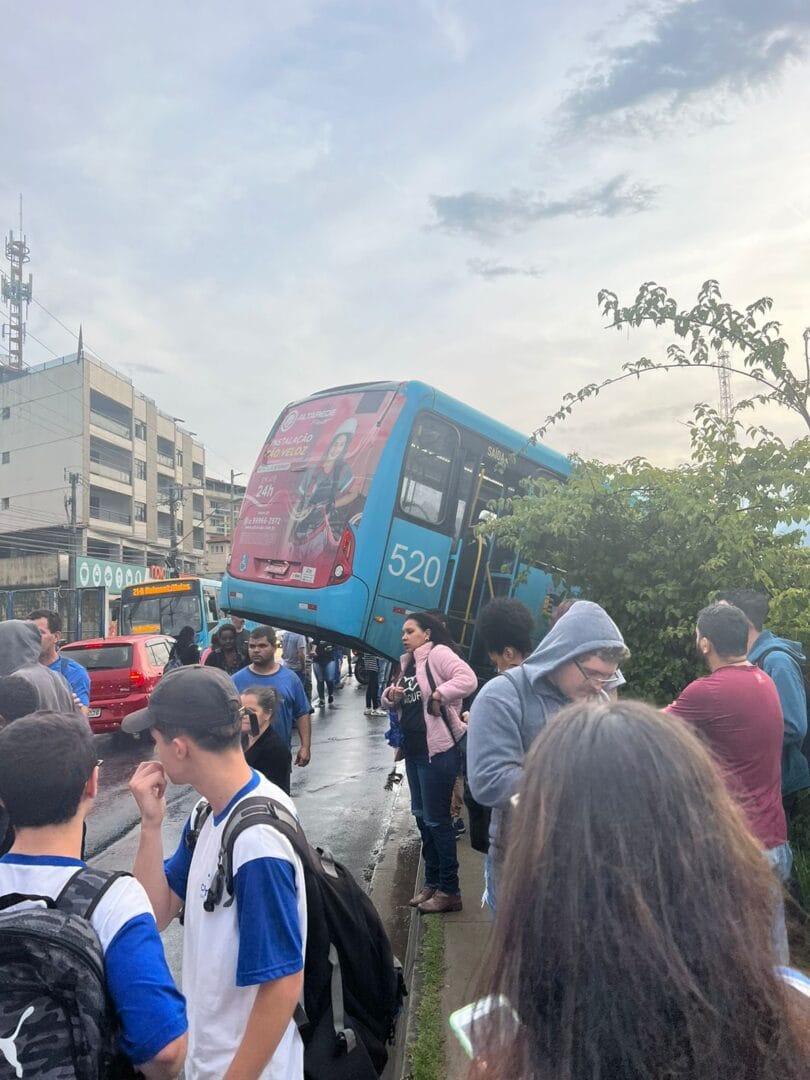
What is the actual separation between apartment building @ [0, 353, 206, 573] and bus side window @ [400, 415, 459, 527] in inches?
1631

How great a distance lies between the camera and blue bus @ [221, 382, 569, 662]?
332 inches

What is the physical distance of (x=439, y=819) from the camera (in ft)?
16.3

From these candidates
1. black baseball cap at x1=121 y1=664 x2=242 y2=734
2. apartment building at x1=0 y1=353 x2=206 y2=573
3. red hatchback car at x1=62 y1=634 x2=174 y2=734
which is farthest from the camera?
apartment building at x1=0 y1=353 x2=206 y2=573

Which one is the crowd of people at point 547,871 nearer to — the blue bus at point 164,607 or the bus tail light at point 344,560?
the bus tail light at point 344,560

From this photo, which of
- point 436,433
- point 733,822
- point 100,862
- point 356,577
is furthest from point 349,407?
point 733,822

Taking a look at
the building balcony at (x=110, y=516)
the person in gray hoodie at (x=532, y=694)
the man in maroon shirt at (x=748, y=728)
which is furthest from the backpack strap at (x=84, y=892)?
the building balcony at (x=110, y=516)

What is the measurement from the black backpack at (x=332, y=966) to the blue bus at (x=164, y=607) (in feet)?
59.8

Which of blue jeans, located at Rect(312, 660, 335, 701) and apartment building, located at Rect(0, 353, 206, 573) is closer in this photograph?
blue jeans, located at Rect(312, 660, 335, 701)

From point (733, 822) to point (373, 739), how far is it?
38.6 feet

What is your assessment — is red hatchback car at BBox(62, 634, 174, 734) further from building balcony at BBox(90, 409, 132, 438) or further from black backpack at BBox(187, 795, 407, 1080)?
building balcony at BBox(90, 409, 132, 438)

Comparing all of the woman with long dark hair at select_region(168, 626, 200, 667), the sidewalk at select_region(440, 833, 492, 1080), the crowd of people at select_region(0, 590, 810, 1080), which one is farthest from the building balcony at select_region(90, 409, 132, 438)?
the crowd of people at select_region(0, 590, 810, 1080)

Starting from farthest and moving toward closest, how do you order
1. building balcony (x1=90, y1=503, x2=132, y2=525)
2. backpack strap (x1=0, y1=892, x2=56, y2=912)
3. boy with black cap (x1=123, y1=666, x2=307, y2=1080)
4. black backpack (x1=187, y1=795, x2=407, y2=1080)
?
building balcony (x1=90, y1=503, x2=132, y2=525) < black backpack (x1=187, y1=795, x2=407, y2=1080) < boy with black cap (x1=123, y1=666, x2=307, y2=1080) < backpack strap (x1=0, y1=892, x2=56, y2=912)

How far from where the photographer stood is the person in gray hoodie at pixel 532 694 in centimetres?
279

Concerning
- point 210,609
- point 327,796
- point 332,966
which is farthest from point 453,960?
point 210,609
